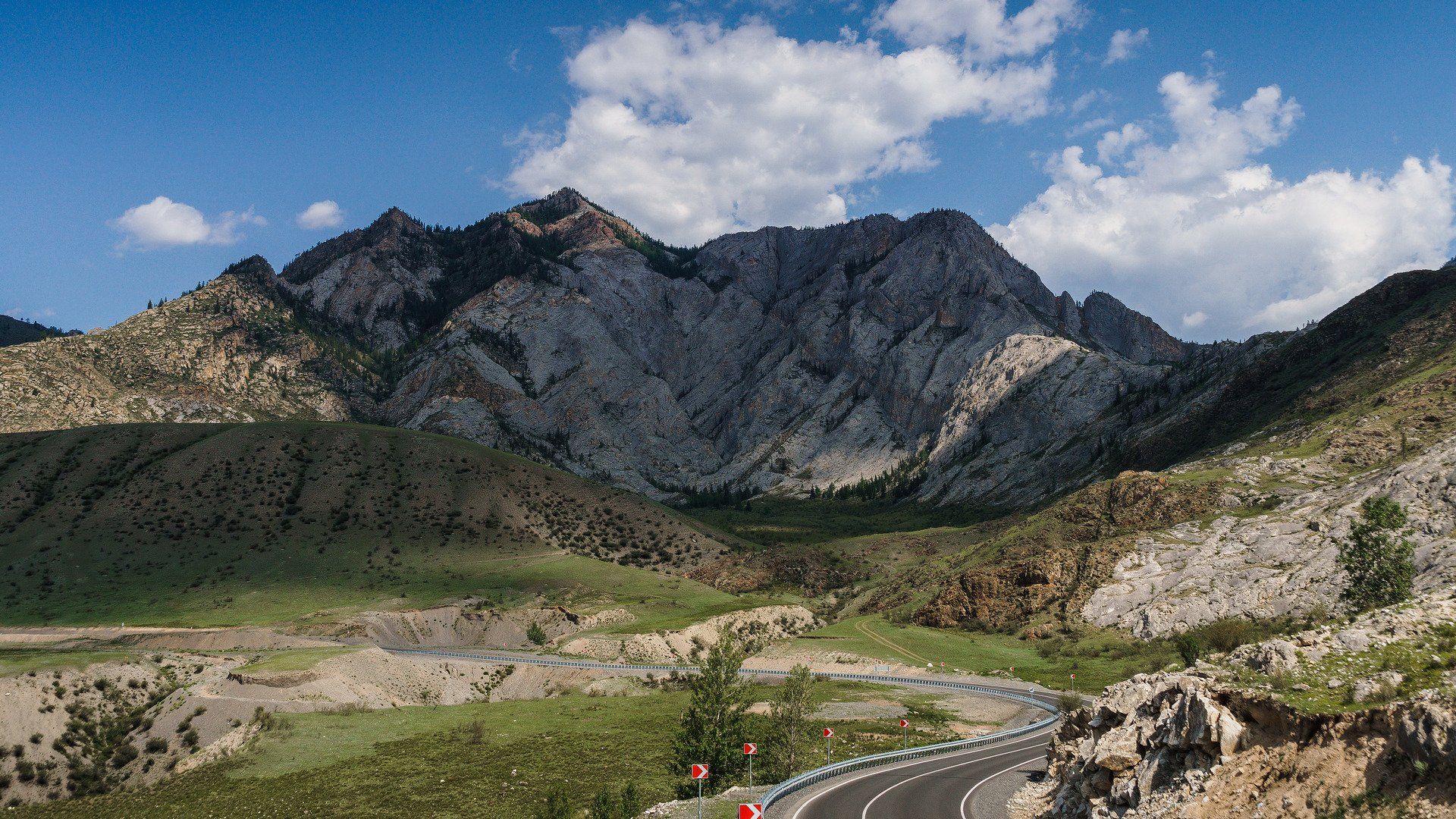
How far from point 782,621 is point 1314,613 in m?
53.1

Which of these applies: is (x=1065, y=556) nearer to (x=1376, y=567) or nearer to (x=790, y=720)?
(x=1376, y=567)

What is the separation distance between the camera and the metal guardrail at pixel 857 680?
3415 cm

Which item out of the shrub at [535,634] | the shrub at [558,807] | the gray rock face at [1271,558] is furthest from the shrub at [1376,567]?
the shrub at [535,634]

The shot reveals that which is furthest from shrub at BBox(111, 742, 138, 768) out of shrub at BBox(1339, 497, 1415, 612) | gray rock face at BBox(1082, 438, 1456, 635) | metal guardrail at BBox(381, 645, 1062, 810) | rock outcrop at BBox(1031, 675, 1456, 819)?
gray rock face at BBox(1082, 438, 1456, 635)

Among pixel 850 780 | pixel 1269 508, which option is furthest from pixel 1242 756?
pixel 1269 508

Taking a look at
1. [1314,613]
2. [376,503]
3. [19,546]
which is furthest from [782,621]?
[19,546]

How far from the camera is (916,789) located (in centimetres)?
3362

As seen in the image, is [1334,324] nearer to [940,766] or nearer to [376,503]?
[940,766]

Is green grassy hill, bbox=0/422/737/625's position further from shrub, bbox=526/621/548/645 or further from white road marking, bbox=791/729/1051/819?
white road marking, bbox=791/729/1051/819

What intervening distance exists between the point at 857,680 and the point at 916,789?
40.1m

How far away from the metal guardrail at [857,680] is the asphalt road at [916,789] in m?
0.55

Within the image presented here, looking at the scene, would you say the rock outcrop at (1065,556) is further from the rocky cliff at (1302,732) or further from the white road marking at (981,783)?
the rocky cliff at (1302,732)

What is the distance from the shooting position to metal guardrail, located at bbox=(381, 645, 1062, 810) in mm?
34147

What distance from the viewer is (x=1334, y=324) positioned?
129500 mm
